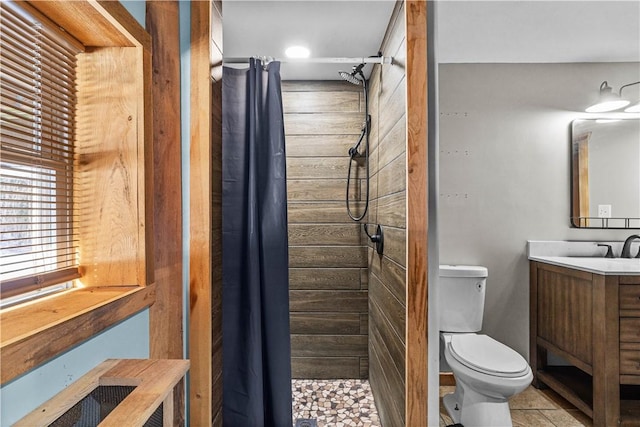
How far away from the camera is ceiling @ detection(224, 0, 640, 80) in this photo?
177cm

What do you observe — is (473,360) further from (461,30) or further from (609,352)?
(461,30)

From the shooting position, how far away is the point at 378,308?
2164 millimetres

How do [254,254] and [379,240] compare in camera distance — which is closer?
[254,254]

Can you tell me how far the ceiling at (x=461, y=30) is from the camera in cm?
177

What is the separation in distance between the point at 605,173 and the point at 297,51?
2.43m

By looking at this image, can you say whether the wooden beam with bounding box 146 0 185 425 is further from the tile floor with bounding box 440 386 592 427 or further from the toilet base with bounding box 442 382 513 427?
the tile floor with bounding box 440 386 592 427

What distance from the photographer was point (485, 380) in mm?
1812

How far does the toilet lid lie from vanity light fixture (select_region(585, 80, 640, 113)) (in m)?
1.90

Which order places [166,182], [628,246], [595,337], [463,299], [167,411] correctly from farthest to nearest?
[628,246] < [463,299] < [595,337] < [166,182] < [167,411]

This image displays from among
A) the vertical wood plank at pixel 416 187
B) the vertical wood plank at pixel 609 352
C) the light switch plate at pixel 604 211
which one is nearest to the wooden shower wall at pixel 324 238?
the vertical wood plank at pixel 416 187

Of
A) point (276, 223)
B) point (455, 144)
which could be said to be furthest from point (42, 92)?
point (455, 144)

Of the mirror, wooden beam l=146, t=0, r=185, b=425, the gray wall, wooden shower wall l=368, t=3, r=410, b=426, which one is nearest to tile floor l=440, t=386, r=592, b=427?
the gray wall

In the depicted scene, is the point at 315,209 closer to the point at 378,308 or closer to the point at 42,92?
the point at 378,308

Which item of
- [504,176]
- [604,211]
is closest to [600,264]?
[604,211]
